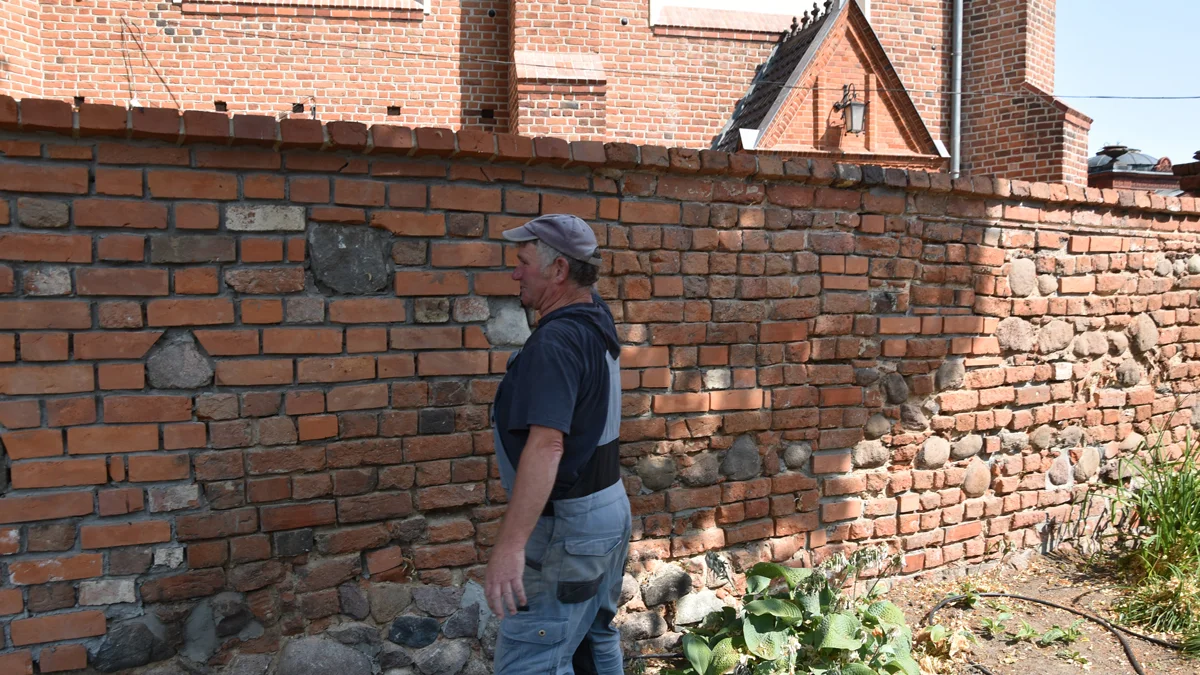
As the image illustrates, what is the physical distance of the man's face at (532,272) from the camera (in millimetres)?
2486

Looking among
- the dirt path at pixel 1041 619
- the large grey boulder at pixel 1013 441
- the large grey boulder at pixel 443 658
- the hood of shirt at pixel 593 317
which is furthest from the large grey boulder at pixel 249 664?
the large grey boulder at pixel 1013 441

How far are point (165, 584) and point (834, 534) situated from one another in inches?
112

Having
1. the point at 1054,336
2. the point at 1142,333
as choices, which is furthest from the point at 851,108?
the point at 1054,336

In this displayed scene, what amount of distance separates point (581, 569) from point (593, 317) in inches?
27.9

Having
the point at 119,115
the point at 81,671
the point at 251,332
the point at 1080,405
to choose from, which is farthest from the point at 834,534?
the point at 119,115

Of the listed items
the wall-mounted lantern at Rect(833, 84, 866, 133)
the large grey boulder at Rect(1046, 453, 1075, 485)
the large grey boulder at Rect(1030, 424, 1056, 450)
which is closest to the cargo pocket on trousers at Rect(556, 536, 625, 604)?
the large grey boulder at Rect(1030, 424, 1056, 450)

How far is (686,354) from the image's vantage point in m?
3.64

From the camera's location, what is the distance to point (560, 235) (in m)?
2.45

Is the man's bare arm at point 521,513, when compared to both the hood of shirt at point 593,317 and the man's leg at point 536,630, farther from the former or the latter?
the hood of shirt at point 593,317

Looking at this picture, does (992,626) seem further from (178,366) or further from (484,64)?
(484,64)

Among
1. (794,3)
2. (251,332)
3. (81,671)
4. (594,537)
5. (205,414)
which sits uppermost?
(794,3)

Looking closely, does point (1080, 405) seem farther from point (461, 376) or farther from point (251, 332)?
point (251, 332)

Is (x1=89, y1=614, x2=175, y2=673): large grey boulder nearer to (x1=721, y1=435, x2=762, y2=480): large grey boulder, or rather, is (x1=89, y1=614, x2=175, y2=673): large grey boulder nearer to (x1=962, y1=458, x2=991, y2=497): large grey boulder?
(x1=721, y1=435, x2=762, y2=480): large grey boulder

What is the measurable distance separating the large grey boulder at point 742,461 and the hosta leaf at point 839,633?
2.35ft
